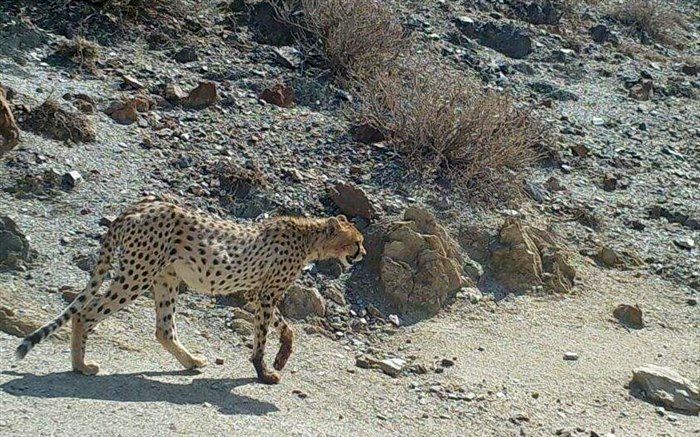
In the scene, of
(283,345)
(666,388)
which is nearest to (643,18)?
(666,388)

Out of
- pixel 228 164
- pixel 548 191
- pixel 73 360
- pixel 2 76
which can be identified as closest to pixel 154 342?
pixel 73 360

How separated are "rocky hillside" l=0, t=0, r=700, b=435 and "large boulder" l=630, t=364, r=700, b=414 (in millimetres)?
24

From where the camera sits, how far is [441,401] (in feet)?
26.6

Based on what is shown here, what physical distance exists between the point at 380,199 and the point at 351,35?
300cm

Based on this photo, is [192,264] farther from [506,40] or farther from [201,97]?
[506,40]

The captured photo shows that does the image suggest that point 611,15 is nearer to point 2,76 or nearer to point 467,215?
point 467,215

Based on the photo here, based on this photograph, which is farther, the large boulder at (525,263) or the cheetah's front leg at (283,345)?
the large boulder at (525,263)

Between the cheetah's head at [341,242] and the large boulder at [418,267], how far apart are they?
3.56 ft

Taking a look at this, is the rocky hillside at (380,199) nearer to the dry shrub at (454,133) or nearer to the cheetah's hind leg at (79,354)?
the dry shrub at (454,133)

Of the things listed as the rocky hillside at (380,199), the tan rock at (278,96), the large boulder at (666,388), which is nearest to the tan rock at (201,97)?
the rocky hillside at (380,199)

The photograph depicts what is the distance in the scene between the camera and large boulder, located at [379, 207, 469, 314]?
973 cm

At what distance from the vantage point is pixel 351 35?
1313cm

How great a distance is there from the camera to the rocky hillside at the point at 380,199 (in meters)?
8.20

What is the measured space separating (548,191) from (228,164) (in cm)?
376
